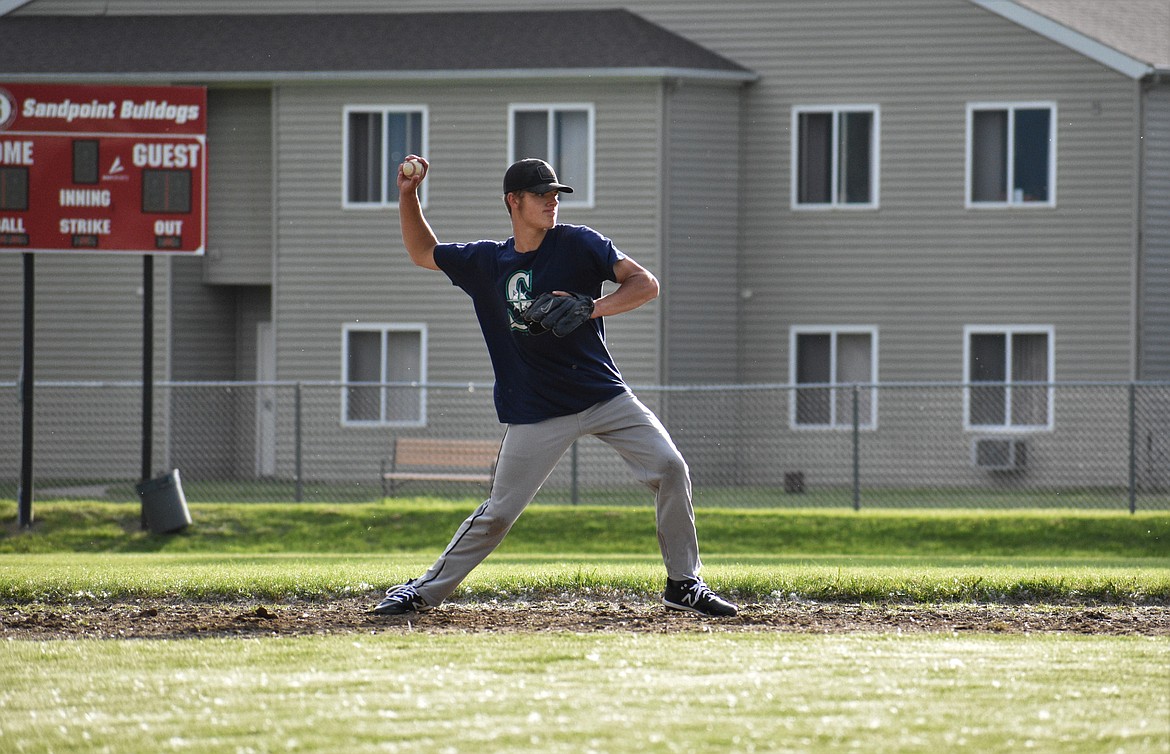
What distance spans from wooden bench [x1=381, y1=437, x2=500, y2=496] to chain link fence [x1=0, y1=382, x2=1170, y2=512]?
32cm

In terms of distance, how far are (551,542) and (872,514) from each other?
359 cm

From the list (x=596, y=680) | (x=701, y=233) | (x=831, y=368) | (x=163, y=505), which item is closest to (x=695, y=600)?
(x=596, y=680)

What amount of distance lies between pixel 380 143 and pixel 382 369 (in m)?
3.52

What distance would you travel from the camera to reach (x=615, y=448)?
744cm

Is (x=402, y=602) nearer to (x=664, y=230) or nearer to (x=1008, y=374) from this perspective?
(x=664, y=230)

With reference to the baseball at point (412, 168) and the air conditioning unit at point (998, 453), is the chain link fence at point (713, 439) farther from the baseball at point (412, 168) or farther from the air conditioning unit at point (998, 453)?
the baseball at point (412, 168)

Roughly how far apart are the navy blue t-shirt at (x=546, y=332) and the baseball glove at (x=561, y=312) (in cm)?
23

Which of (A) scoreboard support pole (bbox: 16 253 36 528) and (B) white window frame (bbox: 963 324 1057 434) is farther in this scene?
(B) white window frame (bbox: 963 324 1057 434)

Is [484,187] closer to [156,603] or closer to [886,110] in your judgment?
[886,110]

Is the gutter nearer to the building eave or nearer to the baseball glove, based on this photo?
the building eave

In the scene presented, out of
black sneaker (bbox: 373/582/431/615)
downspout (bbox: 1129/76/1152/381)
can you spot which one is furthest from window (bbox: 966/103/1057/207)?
black sneaker (bbox: 373/582/431/615)

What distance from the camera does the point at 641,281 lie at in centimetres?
714

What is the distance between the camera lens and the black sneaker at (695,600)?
295 inches

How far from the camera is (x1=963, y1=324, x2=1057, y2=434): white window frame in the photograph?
883 inches
